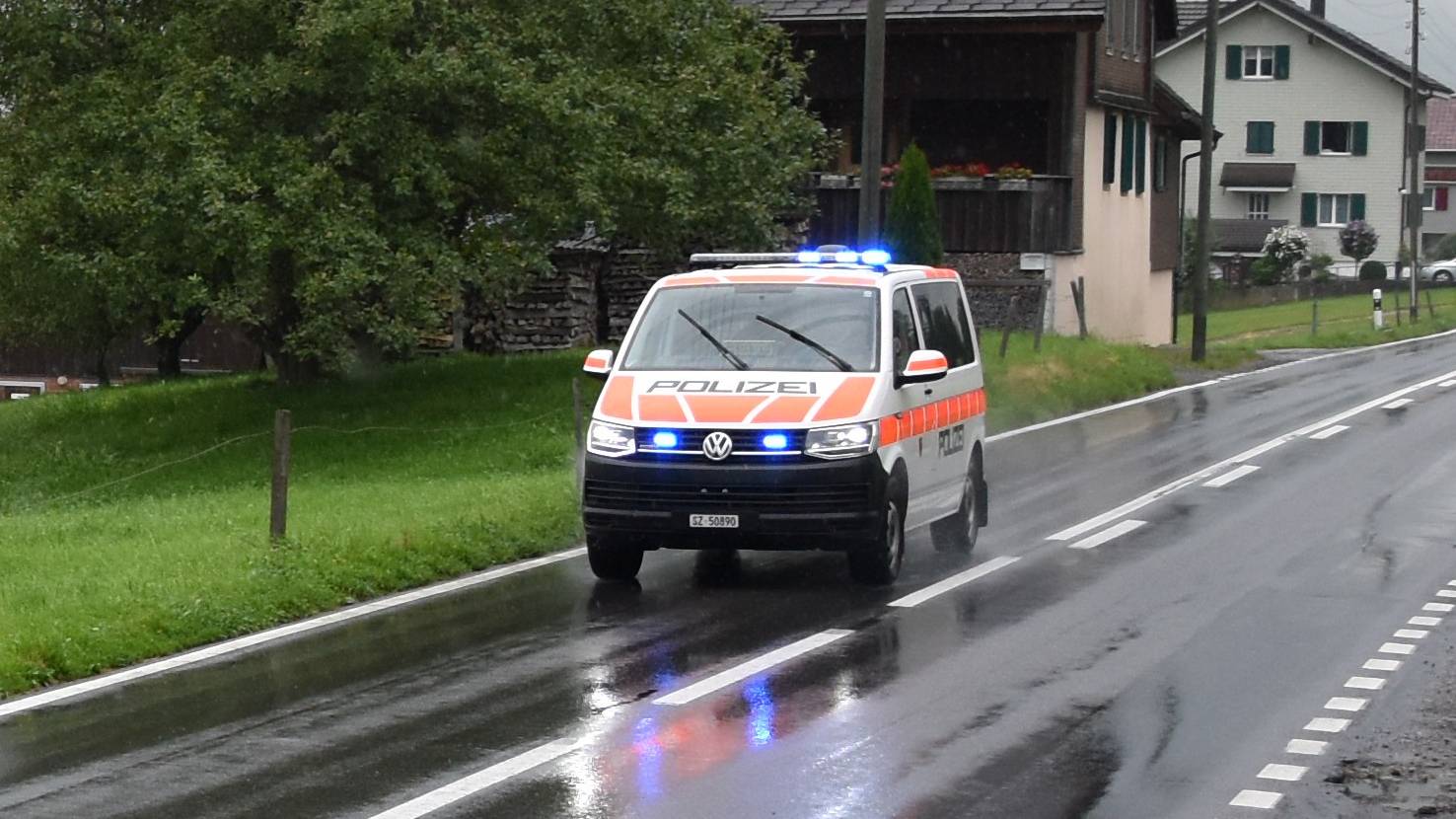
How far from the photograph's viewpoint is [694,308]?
14008mm

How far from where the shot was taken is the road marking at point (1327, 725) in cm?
921

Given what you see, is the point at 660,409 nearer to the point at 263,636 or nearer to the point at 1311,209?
the point at 263,636

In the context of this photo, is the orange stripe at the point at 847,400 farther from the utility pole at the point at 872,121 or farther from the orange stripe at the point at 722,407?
the utility pole at the point at 872,121

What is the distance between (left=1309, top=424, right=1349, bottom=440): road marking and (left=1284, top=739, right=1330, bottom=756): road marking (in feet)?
49.6

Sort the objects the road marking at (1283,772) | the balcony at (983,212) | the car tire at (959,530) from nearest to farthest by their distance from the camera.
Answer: the road marking at (1283,772) < the car tire at (959,530) < the balcony at (983,212)

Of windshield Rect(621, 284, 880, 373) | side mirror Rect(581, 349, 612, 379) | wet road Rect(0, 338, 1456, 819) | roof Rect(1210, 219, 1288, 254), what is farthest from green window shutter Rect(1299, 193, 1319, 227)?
side mirror Rect(581, 349, 612, 379)

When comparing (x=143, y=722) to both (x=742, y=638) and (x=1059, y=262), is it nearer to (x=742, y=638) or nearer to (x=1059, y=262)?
(x=742, y=638)

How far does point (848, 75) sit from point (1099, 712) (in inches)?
1271

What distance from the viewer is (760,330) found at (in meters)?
13.8

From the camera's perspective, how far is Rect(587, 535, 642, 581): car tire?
43.5 ft

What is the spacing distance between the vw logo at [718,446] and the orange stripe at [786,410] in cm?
20

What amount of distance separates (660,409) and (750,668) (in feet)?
9.03

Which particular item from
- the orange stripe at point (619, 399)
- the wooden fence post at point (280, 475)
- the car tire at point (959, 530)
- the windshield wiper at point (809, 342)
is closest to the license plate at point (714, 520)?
the orange stripe at point (619, 399)

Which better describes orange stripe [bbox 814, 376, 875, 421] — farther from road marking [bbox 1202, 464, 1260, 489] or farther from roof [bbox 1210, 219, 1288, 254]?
roof [bbox 1210, 219, 1288, 254]
